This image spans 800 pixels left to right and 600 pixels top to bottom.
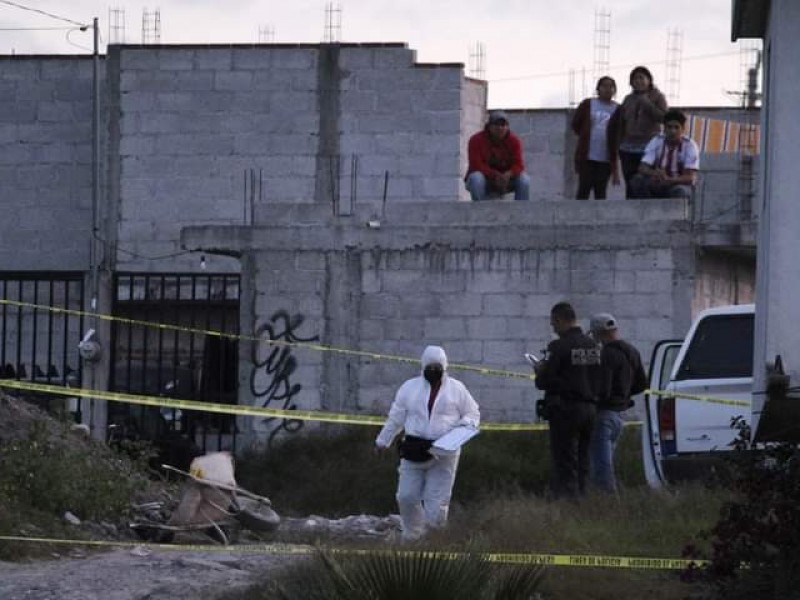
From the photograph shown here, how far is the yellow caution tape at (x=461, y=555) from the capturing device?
401 inches

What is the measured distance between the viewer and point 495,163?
21.3 metres

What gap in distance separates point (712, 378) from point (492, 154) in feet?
18.8

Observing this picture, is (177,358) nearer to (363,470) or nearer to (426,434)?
(363,470)

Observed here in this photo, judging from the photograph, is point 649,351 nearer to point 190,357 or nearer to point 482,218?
point 482,218

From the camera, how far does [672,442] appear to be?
53.2ft

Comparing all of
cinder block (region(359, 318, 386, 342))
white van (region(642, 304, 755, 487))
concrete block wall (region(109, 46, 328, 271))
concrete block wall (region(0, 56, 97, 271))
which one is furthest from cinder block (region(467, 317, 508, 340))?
concrete block wall (region(0, 56, 97, 271))

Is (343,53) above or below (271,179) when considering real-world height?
above

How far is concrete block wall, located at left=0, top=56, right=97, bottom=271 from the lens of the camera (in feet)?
85.6

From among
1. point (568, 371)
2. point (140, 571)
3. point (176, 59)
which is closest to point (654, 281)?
point (568, 371)

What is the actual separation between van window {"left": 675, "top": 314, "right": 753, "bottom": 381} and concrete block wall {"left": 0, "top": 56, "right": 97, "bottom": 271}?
1169 centimetres

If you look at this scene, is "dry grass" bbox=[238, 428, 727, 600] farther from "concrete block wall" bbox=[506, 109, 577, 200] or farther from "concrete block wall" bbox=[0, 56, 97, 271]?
"concrete block wall" bbox=[506, 109, 577, 200]

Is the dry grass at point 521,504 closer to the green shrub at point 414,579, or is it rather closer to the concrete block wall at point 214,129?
the green shrub at point 414,579

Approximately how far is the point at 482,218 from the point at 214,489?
21.8 feet

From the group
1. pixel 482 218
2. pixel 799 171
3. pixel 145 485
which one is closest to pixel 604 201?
pixel 482 218
